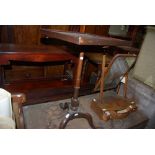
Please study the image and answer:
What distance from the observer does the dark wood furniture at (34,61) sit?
1.96 meters

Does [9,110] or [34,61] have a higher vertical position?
[34,61]

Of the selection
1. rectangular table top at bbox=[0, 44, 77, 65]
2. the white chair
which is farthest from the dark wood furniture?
the white chair

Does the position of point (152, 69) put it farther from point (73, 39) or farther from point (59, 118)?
point (73, 39)

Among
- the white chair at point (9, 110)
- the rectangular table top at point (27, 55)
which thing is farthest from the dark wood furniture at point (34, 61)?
the white chair at point (9, 110)

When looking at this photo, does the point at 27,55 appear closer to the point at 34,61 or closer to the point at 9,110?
the point at 34,61

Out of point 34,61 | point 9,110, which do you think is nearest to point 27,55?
point 34,61

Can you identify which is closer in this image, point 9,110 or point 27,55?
point 9,110

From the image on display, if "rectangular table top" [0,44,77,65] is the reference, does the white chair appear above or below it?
below

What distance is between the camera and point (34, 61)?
2.12 meters

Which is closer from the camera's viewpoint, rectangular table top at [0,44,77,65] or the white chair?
the white chair

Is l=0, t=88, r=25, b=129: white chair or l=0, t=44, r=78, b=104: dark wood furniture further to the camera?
l=0, t=44, r=78, b=104: dark wood furniture

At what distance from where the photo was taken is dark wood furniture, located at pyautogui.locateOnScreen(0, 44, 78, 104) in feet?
6.44

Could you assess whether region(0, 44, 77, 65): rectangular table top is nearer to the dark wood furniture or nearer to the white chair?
the dark wood furniture

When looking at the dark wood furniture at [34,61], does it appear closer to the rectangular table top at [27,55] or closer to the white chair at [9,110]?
the rectangular table top at [27,55]
